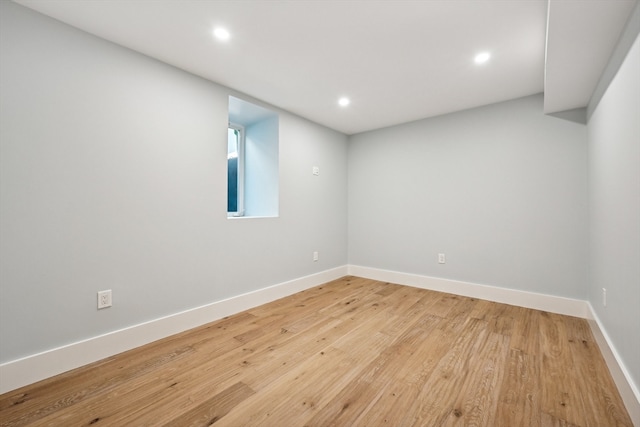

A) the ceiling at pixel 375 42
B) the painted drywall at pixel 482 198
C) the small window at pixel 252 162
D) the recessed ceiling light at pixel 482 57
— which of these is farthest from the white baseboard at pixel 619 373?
the small window at pixel 252 162

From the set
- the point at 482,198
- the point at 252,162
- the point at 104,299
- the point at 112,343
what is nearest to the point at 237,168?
the point at 252,162

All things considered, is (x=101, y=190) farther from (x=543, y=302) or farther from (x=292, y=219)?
(x=543, y=302)

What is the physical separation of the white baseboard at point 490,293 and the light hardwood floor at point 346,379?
0.21 metres

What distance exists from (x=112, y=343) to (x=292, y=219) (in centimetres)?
208

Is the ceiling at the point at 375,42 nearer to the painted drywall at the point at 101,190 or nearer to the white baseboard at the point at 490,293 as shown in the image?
the painted drywall at the point at 101,190

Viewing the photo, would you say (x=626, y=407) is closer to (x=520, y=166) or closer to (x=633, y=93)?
(x=633, y=93)

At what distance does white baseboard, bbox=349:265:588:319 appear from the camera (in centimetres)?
266

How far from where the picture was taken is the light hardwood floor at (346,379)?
1.36 metres

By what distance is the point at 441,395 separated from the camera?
1.52 metres

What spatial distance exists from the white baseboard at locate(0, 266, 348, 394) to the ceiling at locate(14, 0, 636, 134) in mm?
2132

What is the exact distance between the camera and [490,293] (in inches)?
122

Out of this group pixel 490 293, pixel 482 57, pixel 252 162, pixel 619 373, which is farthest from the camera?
pixel 252 162

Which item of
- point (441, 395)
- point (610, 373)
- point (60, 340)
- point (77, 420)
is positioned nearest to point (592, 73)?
point (610, 373)

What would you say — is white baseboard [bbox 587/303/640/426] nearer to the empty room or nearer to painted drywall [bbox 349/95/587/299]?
the empty room
